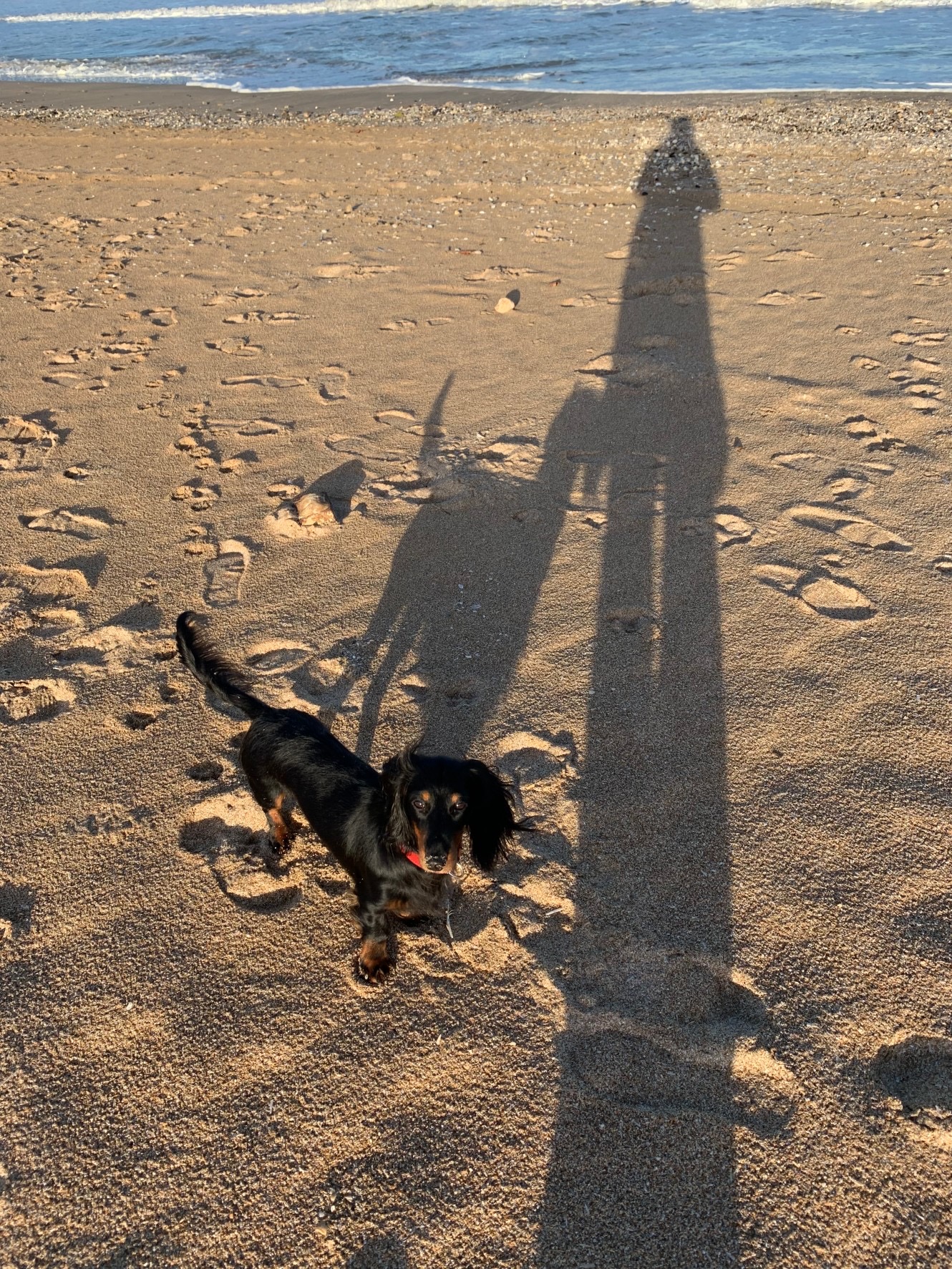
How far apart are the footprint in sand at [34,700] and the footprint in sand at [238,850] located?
79 centimetres

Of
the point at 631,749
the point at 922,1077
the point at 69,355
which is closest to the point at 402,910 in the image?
the point at 631,749

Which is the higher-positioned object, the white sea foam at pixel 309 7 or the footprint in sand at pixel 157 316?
the white sea foam at pixel 309 7

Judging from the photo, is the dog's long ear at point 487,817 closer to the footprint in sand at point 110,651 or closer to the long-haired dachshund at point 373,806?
the long-haired dachshund at point 373,806

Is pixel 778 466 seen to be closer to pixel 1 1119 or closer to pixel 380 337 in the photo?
pixel 380 337

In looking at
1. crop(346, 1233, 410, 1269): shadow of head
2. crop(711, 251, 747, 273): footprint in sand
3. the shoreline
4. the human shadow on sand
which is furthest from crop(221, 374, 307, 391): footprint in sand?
the shoreline

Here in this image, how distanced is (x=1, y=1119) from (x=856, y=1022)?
2073 millimetres

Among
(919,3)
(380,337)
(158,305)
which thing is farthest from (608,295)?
(919,3)

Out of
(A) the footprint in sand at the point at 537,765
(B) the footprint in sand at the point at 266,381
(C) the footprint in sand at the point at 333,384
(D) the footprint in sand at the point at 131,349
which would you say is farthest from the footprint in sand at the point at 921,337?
(D) the footprint in sand at the point at 131,349

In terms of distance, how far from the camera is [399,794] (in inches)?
79.6

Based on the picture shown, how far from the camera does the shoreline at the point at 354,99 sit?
11.6m

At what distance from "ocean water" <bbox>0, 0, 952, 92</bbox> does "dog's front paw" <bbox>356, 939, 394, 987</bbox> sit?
14261 mm

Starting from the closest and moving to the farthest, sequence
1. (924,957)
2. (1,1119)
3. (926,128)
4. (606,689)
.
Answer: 1. (1,1119)
2. (924,957)
3. (606,689)
4. (926,128)

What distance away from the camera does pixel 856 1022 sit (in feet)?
6.71

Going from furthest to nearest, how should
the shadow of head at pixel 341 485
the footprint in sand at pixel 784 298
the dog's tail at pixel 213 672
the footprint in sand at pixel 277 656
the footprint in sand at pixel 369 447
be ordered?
the footprint in sand at pixel 784 298
the footprint in sand at pixel 369 447
the shadow of head at pixel 341 485
the footprint in sand at pixel 277 656
the dog's tail at pixel 213 672
